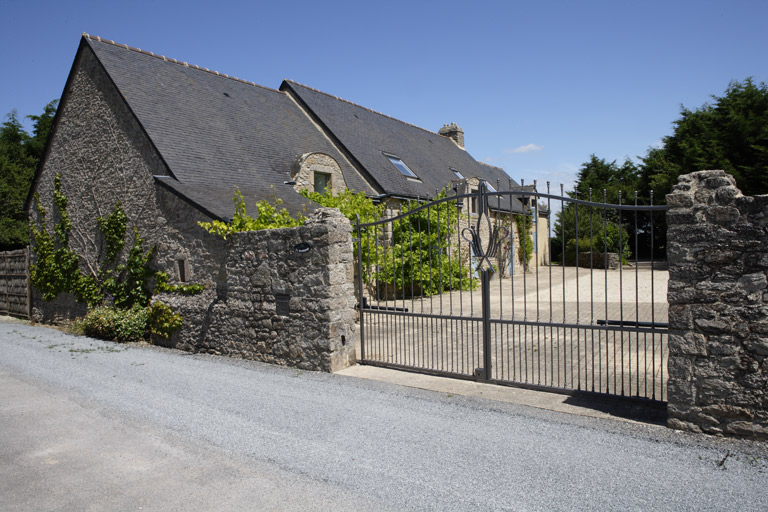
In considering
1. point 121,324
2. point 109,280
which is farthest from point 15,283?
point 121,324

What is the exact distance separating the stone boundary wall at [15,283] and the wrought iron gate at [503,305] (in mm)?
9808

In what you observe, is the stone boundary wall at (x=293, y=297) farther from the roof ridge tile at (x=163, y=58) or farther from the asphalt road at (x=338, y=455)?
the roof ridge tile at (x=163, y=58)

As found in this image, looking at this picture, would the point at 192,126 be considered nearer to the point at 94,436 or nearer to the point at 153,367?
the point at 153,367

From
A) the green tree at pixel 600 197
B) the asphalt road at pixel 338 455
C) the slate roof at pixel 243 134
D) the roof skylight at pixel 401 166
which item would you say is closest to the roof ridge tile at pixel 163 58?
the slate roof at pixel 243 134

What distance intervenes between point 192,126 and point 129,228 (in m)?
3.26

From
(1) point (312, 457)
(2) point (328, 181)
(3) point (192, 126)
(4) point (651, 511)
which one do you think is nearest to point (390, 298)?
(2) point (328, 181)

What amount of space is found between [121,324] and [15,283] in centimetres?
751

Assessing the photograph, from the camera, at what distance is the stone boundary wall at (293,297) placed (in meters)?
7.30

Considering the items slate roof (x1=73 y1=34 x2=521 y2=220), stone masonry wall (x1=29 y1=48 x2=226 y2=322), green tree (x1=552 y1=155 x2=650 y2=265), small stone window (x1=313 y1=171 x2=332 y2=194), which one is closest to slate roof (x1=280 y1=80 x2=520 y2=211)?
slate roof (x1=73 y1=34 x2=521 y2=220)

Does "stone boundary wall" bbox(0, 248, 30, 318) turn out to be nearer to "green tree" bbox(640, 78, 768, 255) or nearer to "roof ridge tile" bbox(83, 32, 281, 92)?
"roof ridge tile" bbox(83, 32, 281, 92)

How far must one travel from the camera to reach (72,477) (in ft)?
13.8

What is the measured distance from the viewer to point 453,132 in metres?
29.6

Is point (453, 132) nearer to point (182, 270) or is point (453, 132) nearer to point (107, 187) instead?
point (107, 187)

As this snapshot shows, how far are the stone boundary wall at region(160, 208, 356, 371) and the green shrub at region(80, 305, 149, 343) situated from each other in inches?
101
